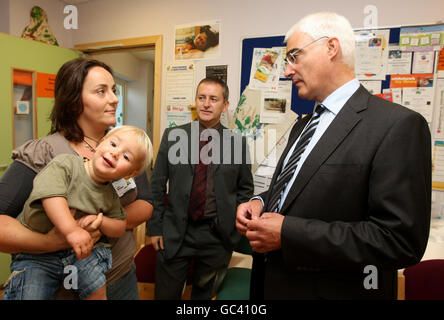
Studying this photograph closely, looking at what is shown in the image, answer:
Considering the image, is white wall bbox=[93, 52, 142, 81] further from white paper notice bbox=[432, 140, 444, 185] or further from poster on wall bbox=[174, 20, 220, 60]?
white paper notice bbox=[432, 140, 444, 185]

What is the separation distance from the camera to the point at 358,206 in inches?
37.0

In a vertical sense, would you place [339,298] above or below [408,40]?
below

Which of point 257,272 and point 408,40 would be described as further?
point 408,40

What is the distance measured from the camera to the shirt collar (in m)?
1.07

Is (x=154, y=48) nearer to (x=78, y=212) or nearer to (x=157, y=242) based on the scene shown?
(x=157, y=242)

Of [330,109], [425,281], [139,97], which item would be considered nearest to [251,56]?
[330,109]

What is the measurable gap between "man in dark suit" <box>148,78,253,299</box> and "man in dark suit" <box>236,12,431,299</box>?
752mm

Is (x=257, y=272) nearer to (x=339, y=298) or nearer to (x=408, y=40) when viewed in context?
(x=339, y=298)

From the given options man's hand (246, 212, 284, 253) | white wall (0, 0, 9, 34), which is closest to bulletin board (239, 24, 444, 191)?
man's hand (246, 212, 284, 253)

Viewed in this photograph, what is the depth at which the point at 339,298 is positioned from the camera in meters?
0.96

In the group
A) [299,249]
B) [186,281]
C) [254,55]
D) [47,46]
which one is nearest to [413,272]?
[299,249]
